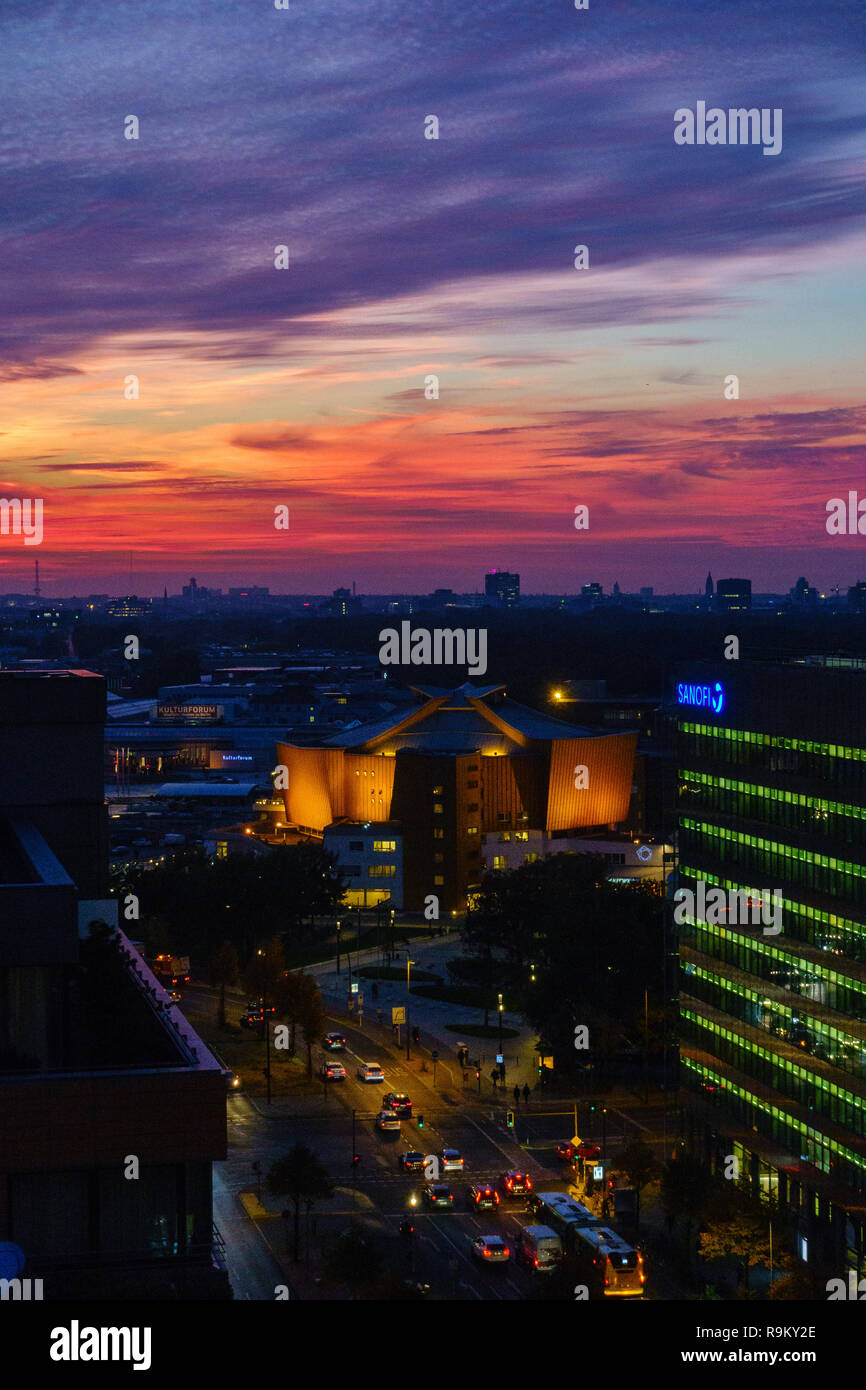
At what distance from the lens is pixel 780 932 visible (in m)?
36.3

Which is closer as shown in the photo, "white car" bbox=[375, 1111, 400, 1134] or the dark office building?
the dark office building

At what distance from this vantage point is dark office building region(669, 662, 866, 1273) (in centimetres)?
3281

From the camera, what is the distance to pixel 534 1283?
90.9 ft

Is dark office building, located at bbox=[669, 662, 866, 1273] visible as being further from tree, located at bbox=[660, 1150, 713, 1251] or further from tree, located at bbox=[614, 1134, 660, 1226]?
tree, located at bbox=[614, 1134, 660, 1226]

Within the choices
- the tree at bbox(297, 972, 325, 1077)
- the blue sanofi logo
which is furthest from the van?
the tree at bbox(297, 972, 325, 1077)

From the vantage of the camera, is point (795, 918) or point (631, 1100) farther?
point (631, 1100)

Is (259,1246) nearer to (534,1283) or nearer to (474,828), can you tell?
(534,1283)

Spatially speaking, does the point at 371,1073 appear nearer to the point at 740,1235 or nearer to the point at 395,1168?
the point at 395,1168

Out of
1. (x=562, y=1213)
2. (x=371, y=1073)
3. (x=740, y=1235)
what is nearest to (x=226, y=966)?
(x=371, y=1073)

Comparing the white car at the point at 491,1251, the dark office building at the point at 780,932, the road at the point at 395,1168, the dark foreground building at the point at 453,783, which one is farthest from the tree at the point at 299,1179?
the dark foreground building at the point at 453,783

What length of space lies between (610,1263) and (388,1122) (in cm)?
1202

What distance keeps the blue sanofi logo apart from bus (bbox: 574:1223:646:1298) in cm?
1552
